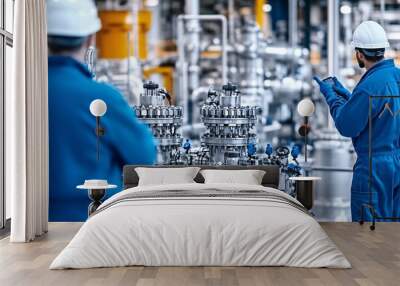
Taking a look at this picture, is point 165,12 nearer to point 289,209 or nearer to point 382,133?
point 382,133

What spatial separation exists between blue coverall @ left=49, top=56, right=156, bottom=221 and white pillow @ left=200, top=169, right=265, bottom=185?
1004 millimetres

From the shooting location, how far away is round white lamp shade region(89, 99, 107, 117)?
7.95 meters

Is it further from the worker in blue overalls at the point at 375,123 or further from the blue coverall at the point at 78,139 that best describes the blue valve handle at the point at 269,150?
the blue coverall at the point at 78,139

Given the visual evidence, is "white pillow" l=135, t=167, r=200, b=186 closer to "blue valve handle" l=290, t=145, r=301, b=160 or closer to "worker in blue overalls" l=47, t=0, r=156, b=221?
"worker in blue overalls" l=47, t=0, r=156, b=221

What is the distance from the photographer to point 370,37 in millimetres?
7695

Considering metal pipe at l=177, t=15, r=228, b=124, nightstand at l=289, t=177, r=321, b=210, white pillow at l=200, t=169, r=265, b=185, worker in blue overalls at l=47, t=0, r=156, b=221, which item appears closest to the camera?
white pillow at l=200, t=169, r=265, b=185

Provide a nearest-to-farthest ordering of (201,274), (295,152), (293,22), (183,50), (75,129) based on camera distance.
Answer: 1. (201,274)
2. (295,152)
3. (75,129)
4. (183,50)
5. (293,22)

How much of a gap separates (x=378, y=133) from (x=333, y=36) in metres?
1.62

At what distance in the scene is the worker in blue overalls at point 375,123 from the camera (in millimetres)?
7543

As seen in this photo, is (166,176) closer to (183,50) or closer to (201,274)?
(183,50)

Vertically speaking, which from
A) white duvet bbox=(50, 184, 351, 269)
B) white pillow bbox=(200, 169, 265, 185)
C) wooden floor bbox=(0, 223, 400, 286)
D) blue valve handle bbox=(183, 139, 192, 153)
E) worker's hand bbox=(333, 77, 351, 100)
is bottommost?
wooden floor bbox=(0, 223, 400, 286)

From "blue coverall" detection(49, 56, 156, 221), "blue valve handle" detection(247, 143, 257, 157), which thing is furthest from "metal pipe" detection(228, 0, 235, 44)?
"blue coverall" detection(49, 56, 156, 221)

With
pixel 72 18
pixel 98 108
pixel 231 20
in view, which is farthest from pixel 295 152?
pixel 72 18

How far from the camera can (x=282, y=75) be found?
846 centimetres
